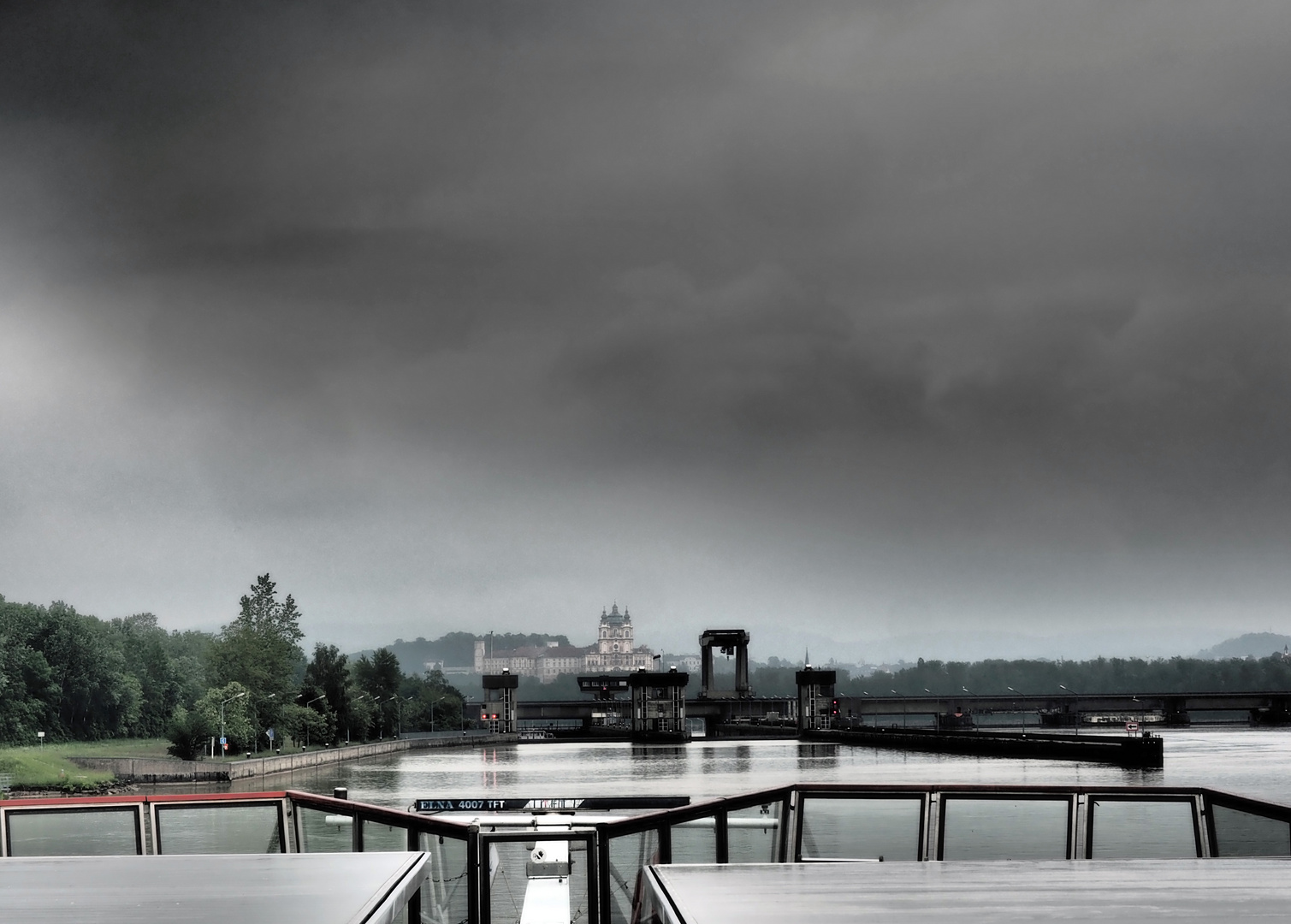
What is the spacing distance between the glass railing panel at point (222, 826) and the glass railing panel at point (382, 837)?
1.15 metres

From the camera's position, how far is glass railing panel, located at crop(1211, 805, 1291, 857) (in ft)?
23.5

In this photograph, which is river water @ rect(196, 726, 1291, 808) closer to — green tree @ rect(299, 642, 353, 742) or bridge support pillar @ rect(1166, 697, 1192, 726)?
green tree @ rect(299, 642, 353, 742)

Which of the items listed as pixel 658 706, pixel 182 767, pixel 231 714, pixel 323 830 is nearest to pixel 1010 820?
pixel 323 830

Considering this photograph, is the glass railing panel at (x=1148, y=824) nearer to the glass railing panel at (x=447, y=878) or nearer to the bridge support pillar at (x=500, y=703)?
the glass railing panel at (x=447, y=878)

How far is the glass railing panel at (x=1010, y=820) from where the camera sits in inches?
316

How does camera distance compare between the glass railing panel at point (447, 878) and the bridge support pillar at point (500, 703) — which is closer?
the glass railing panel at point (447, 878)

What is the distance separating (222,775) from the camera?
279ft

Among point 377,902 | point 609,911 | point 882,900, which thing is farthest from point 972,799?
point 377,902

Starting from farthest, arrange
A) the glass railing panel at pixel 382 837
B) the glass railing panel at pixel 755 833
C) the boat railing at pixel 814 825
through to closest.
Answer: the glass railing panel at pixel 755 833
the boat railing at pixel 814 825
the glass railing panel at pixel 382 837

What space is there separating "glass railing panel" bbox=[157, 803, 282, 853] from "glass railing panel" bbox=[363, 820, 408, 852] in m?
1.15

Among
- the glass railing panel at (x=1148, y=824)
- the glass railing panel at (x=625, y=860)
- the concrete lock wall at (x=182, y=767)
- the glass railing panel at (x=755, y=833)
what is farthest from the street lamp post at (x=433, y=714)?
the glass railing panel at (x=625, y=860)

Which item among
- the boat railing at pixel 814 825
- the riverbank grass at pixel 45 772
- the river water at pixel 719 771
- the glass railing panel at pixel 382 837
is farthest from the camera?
the river water at pixel 719 771

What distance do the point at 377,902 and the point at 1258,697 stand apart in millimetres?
188669

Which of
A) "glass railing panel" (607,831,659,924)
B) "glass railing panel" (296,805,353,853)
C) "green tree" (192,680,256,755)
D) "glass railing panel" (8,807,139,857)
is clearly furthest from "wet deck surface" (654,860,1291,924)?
"green tree" (192,680,256,755)
